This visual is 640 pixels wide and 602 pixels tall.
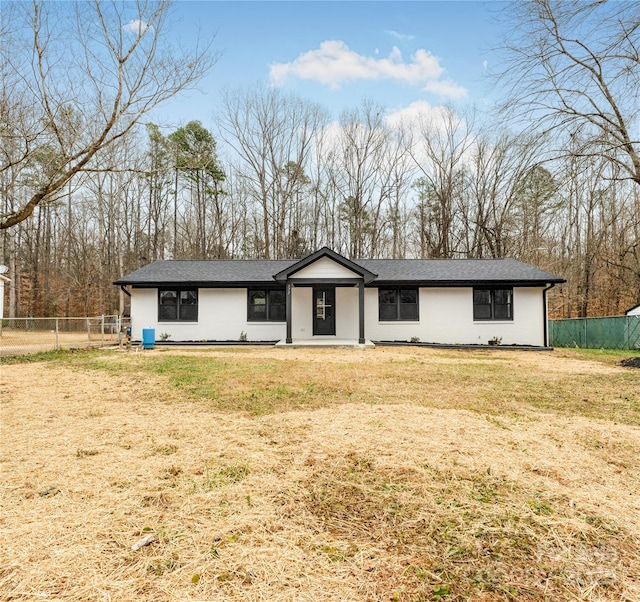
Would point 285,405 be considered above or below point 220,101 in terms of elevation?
below

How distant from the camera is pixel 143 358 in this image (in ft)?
36.4

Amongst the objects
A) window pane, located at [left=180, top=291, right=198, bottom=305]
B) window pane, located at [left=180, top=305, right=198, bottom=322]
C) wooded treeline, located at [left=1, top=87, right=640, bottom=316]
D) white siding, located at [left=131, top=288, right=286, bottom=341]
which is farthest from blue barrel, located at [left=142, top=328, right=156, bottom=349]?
wooded treeline, located at [left=1, top=87, right=640, bottom=316]

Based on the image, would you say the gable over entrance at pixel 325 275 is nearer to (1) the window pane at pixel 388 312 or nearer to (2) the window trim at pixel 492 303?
(1) the window pane at pixel 388 312

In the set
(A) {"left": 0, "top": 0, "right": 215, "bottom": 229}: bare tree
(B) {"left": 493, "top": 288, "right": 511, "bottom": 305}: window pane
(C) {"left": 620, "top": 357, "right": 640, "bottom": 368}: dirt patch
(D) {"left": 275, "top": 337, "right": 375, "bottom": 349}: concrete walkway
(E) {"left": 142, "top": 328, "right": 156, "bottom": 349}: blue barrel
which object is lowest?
(C) {"left": 620, "top": 357, "right": 640, "bottom": 368}: dirt patch

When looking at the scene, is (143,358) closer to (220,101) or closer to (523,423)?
(523,423)

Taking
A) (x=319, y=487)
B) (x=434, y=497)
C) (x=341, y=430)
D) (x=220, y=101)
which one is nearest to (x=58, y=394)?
(x=341, y=430)

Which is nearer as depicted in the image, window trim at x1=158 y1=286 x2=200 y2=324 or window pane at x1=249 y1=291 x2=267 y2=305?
window trim at x1=158 y1=286 x2=200 y2=324

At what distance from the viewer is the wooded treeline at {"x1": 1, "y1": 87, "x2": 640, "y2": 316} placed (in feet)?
81.9

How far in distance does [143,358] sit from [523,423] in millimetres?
9905

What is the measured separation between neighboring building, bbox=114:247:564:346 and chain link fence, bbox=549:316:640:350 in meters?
2.61

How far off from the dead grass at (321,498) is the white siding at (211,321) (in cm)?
995

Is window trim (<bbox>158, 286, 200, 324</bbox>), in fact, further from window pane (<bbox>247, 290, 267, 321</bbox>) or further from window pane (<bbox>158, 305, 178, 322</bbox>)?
window pane (<bbox>247, 290, 267, 321</bbox>)

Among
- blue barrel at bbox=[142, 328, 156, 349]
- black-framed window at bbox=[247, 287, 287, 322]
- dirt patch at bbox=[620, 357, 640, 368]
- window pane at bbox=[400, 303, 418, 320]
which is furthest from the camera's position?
black-framed window at bbox=[247, 287, 287, 322]

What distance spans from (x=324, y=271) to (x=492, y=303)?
23.1ft
